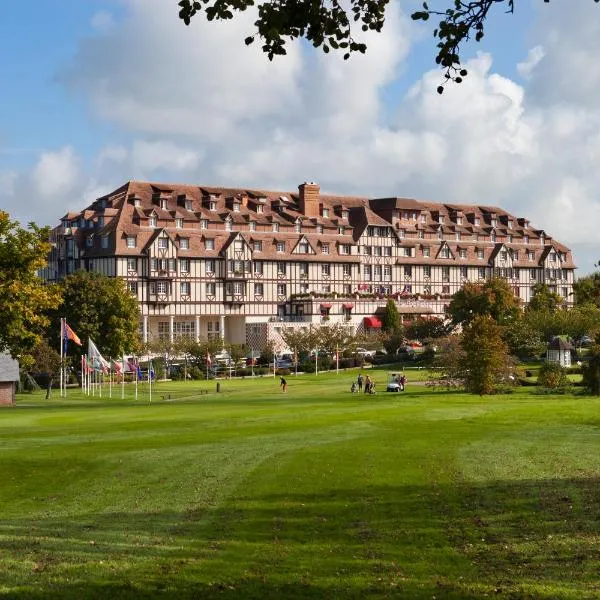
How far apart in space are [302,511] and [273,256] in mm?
108500

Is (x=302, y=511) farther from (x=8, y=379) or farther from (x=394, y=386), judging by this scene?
(x=394, y=386)

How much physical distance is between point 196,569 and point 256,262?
11202 centimetres

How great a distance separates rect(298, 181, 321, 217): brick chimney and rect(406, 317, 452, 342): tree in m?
25.2

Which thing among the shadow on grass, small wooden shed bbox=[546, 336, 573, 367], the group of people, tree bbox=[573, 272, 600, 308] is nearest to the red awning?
tree bbox=[573, 272, 600, 308]

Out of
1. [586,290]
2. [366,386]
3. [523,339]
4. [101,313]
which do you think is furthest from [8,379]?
[586,290]

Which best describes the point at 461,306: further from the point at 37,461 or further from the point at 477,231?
the point at 37,461

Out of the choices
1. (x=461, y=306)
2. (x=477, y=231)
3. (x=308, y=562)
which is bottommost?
(x=308, y=562)

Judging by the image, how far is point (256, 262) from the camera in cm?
12712

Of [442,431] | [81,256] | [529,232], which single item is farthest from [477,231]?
[442,431]

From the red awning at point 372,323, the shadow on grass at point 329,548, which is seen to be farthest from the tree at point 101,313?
the shadow on grass at point 329,548

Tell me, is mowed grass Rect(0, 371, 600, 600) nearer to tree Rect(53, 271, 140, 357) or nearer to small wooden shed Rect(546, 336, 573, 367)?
tree Rect(53, 271, 140, 357)

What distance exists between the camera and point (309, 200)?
13938 centimetres

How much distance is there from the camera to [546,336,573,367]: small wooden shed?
94875mm

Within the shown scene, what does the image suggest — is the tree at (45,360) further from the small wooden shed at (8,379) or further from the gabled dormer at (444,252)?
the gabled dormer at (444,252)
